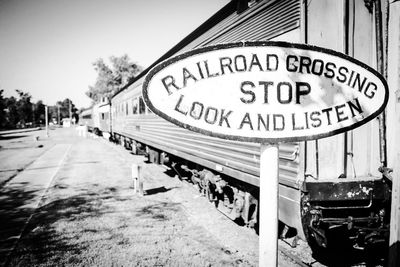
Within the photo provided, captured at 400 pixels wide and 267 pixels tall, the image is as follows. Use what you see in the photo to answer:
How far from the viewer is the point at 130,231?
16.4ft

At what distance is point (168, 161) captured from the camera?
9.28 meters

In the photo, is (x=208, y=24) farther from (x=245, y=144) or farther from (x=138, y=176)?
(x=138, y=176)

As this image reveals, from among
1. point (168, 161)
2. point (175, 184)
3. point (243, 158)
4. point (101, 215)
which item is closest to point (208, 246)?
point (243, 158)

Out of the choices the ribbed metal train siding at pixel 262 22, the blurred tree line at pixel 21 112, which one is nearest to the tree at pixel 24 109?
the blurred tree line at pixel 21 112

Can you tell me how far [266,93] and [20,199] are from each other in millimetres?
7905

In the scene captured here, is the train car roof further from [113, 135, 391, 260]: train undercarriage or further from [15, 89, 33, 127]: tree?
[15, 89, 33, 127]: tree

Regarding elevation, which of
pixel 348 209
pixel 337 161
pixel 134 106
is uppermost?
pixel 134 106

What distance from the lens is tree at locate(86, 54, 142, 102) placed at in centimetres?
5250

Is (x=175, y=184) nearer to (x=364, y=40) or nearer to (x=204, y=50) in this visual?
(x=364, y=40)

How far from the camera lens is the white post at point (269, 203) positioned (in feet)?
4.74

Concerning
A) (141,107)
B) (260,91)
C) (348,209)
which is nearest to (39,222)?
(348,209)

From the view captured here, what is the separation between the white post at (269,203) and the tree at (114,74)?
2104 inches

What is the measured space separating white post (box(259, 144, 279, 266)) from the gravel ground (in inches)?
103

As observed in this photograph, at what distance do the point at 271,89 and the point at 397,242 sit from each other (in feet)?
6.88
